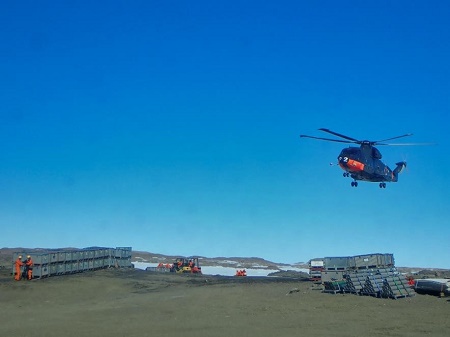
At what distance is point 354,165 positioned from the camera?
134 feet

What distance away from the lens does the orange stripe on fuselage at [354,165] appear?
4078 centimetres

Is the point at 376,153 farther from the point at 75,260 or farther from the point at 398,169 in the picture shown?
the point at 75,260

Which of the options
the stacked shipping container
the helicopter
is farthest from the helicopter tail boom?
the stacked shipping container

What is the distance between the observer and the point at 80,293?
3222cm

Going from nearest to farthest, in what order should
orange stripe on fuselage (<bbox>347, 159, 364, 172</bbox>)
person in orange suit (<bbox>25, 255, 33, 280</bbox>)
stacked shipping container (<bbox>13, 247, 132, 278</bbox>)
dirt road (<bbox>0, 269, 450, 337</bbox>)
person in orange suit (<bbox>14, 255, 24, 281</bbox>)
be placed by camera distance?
1. dirt road (<bbox>0, 269, 450, 337</bbox>)
2. person in orange suit (<bbox>14, 255, 24, 281</bbox>)
3. person in orange suit (<bbox>25, 255, 33, 280</bbox>)
4. stacked shipping container (<bbox>13, 247, 132, 278</bbox>)
5. orange stripe on fuselage (<bbox>347, 159, 364, 172</bbox>)

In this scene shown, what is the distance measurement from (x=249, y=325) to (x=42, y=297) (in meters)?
15.6

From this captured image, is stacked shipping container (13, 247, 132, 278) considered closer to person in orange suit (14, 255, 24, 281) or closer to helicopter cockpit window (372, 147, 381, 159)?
person in orange suit (14, 255, 24, 281)

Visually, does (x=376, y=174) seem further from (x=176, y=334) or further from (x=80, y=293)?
(x=176, y=334)

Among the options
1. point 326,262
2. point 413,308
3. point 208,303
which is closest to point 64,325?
point 208,303

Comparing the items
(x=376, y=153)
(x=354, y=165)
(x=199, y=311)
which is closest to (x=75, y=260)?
(x=199, y=311)

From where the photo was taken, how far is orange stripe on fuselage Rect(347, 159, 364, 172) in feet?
134

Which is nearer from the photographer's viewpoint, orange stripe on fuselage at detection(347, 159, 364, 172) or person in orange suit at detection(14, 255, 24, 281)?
person in orange suit at detection(14, 255, 24, 281)

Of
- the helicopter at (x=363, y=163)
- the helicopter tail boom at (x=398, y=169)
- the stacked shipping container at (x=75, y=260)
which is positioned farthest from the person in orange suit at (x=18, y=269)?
the helicopter tail boom at (x=398, y=169)

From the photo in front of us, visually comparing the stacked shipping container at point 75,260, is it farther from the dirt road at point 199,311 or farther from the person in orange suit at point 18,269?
the dirt road at point 199,311
